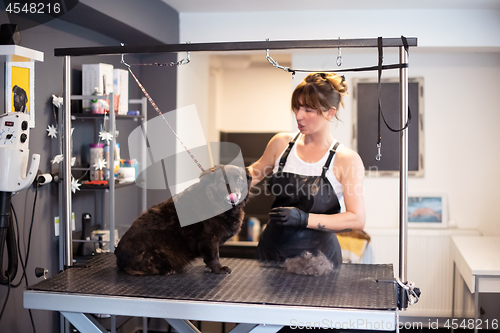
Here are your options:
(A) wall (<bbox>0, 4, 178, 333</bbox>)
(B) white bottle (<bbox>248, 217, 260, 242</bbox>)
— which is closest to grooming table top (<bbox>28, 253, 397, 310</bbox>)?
(A) wall (<bbox>0, 4, 178, 333</bbox>)

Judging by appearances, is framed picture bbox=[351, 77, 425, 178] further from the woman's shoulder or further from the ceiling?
the woman's shoulder

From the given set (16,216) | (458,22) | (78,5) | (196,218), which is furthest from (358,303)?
(458,22)

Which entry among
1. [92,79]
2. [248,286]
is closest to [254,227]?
[92,79]

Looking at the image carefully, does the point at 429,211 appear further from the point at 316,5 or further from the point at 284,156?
the point at 284,156

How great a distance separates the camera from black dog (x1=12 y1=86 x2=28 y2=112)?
7.04ft

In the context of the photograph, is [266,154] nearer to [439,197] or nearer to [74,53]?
[74,53]

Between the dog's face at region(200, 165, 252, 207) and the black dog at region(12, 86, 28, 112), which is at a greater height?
the black dog at region(12, 86, 28, 112)

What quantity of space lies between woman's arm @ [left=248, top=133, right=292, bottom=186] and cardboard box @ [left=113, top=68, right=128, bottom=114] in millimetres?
1270

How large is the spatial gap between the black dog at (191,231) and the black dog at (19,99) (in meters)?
1.12

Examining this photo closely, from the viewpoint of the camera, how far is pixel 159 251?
1466mm

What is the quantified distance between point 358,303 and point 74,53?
1.35 meters

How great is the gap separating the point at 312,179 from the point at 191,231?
1.91ft

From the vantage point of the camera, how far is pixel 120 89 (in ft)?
9.20

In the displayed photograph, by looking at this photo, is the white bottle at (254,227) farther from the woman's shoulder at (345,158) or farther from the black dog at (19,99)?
the woman's shoulder at (345,158)
